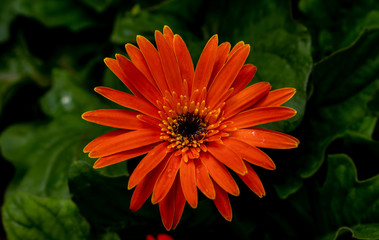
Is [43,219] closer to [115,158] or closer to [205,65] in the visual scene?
[115,158]

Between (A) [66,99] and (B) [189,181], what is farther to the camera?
(A) [66,99]

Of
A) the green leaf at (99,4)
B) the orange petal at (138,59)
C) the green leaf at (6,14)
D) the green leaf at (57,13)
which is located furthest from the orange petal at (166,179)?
the green leaf at (6,14)

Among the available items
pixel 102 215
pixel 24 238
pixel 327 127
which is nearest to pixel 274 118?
pixel 327 127

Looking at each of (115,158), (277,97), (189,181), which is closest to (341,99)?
(277,97)

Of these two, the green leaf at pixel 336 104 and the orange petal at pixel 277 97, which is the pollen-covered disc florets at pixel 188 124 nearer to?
the orange petal at pixel 277 97

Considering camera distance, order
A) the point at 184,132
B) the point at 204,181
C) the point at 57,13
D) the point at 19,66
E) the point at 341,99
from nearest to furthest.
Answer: the point at 204,181 < the point at 184,132 < the point at 341,99 < the point at 57,13 < the point at 19,66

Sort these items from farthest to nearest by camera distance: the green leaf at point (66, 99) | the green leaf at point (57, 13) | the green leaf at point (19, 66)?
1. the green leaf at point (19, 66)
2. the green leaf at point (57, 13)
3. the green leaf at point (66, 99)

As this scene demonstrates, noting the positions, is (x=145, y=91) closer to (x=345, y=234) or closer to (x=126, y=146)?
(x=126, y=146)
